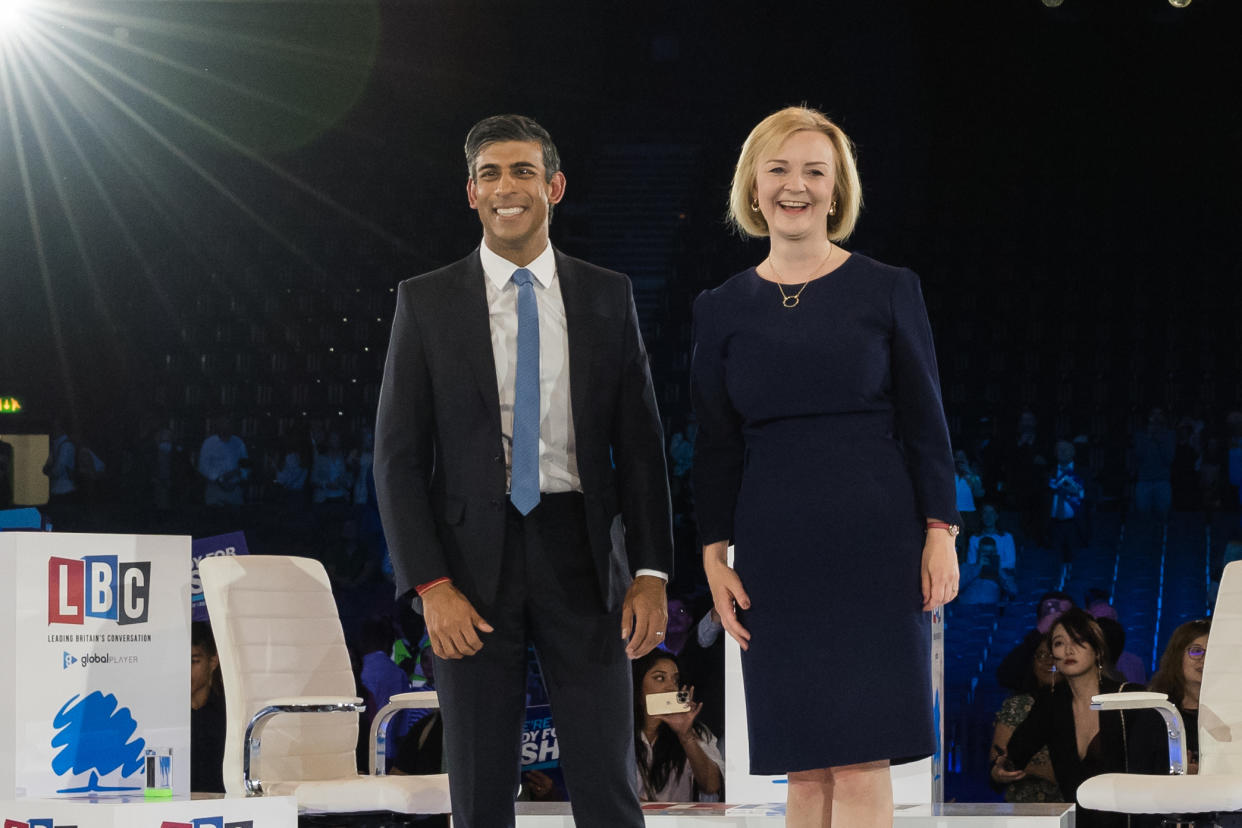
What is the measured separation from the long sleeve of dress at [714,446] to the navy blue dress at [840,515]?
0.03m

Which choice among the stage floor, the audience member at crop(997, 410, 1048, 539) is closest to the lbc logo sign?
the stage floor

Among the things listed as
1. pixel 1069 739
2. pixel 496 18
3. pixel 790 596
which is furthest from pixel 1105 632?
pixel 496 18

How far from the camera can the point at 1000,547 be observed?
6.68 m

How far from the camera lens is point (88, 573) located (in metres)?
3.21

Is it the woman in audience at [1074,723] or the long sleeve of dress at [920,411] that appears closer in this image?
the long sleeve of dress at [920,411]

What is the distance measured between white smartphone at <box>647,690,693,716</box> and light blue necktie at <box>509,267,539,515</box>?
285 cm

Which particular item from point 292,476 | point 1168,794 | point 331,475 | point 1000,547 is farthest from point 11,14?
point 1168,794

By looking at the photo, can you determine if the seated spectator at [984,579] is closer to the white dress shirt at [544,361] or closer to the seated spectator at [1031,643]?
the seated spectator at [1031,643]

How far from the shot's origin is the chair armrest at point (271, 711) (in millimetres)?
2977

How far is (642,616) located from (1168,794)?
182 cm

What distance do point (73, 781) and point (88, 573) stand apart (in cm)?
46

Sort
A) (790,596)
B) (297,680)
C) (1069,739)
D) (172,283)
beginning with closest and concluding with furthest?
(790,596)
(297,680)
(1069,739)
(172,283)

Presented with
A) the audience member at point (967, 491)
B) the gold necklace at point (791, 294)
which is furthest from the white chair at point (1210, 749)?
the audience member at point (967, 491)

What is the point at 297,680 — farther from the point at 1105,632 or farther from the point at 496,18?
the point at 496,18
